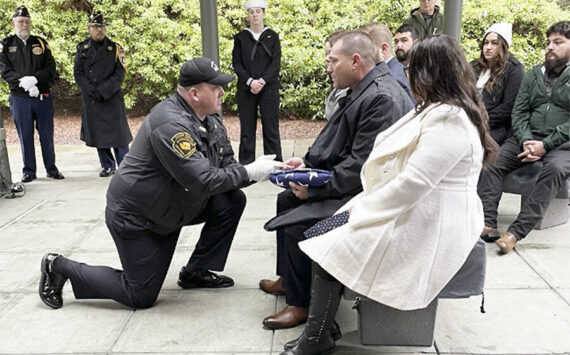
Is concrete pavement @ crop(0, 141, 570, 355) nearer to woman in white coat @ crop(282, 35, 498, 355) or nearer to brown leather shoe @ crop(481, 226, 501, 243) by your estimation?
brown leather shoe @ crop(481, 226, 501, 243)

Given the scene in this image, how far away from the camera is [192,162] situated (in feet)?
10.0

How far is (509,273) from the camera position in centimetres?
385

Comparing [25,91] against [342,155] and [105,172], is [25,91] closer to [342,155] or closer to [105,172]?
[105,172]

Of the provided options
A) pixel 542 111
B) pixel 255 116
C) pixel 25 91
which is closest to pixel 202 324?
pixel 542 111

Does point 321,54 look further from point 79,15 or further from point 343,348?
point 343,348

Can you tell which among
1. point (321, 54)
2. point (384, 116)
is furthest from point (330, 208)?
point (321, 54)

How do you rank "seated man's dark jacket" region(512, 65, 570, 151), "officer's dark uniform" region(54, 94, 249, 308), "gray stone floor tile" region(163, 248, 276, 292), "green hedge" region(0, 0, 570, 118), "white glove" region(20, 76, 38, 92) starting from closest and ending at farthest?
"officer's dark uniform" region(54, 94, 249, 308), "gray stone floor tile" region(163, 248, 276, 292), "seated man's dark jacket" region(512, 65, 570, 151), "white glove" region(20, 76, 38, 92), "green hedge" region(0, 0, 570, 118)

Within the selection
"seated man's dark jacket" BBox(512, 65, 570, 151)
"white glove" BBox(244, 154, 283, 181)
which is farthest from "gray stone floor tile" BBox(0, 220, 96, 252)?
"seated man's dark jacket" BBox(512, 65, 570, 151)

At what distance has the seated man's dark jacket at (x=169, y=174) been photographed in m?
3.07

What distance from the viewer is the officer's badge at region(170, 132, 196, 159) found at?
3041 mm

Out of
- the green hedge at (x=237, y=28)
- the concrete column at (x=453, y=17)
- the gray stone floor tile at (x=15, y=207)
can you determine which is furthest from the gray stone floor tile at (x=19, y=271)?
the green hedge at (x=237, y=28)

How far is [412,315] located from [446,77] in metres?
1.13

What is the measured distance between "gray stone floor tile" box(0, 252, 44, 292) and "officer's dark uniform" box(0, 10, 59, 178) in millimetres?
2550

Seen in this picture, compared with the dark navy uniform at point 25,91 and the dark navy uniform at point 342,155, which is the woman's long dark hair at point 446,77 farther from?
the dark navy uniform at point 25,91
